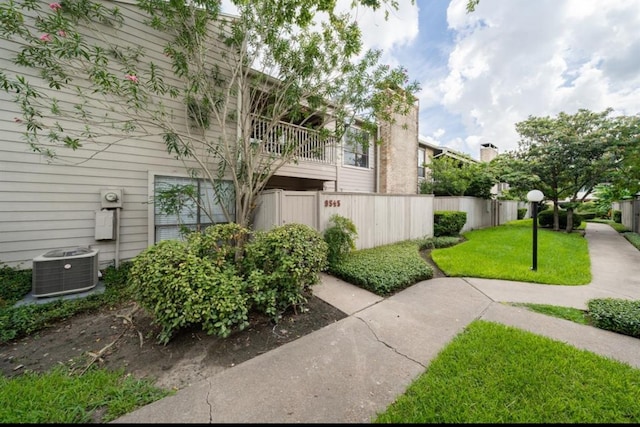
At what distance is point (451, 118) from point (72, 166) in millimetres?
17163

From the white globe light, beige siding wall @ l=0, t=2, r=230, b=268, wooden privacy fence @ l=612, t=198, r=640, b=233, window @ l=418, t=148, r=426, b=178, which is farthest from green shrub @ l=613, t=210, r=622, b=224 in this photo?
beige siding wall @ l=0, t=2, r=230, b=268

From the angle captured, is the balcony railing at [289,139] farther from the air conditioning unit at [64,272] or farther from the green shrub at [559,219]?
the green shrub at [559,219]

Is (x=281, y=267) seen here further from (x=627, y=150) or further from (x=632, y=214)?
(x=632, y=214)

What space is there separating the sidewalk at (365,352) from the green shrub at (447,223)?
17.8 ft

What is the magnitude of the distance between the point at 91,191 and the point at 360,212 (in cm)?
665

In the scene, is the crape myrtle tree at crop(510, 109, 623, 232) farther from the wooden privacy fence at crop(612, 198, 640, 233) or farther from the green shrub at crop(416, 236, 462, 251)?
the green shrub at crop(416, 236, 462, 251)

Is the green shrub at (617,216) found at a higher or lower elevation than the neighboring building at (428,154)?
lower

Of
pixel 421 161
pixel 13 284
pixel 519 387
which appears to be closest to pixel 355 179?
pixel 421 161

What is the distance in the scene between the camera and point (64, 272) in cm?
414

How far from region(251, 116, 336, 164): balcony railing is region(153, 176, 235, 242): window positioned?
167 centimetres

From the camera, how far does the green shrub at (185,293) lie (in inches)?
113

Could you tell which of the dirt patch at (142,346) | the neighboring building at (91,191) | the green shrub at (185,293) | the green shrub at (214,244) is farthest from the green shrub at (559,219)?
the green shrub at (185,293)

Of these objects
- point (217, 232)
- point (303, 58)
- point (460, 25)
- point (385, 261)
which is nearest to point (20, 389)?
point (217, 232)

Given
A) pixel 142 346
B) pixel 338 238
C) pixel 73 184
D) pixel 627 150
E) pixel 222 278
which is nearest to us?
pixel 142 346
